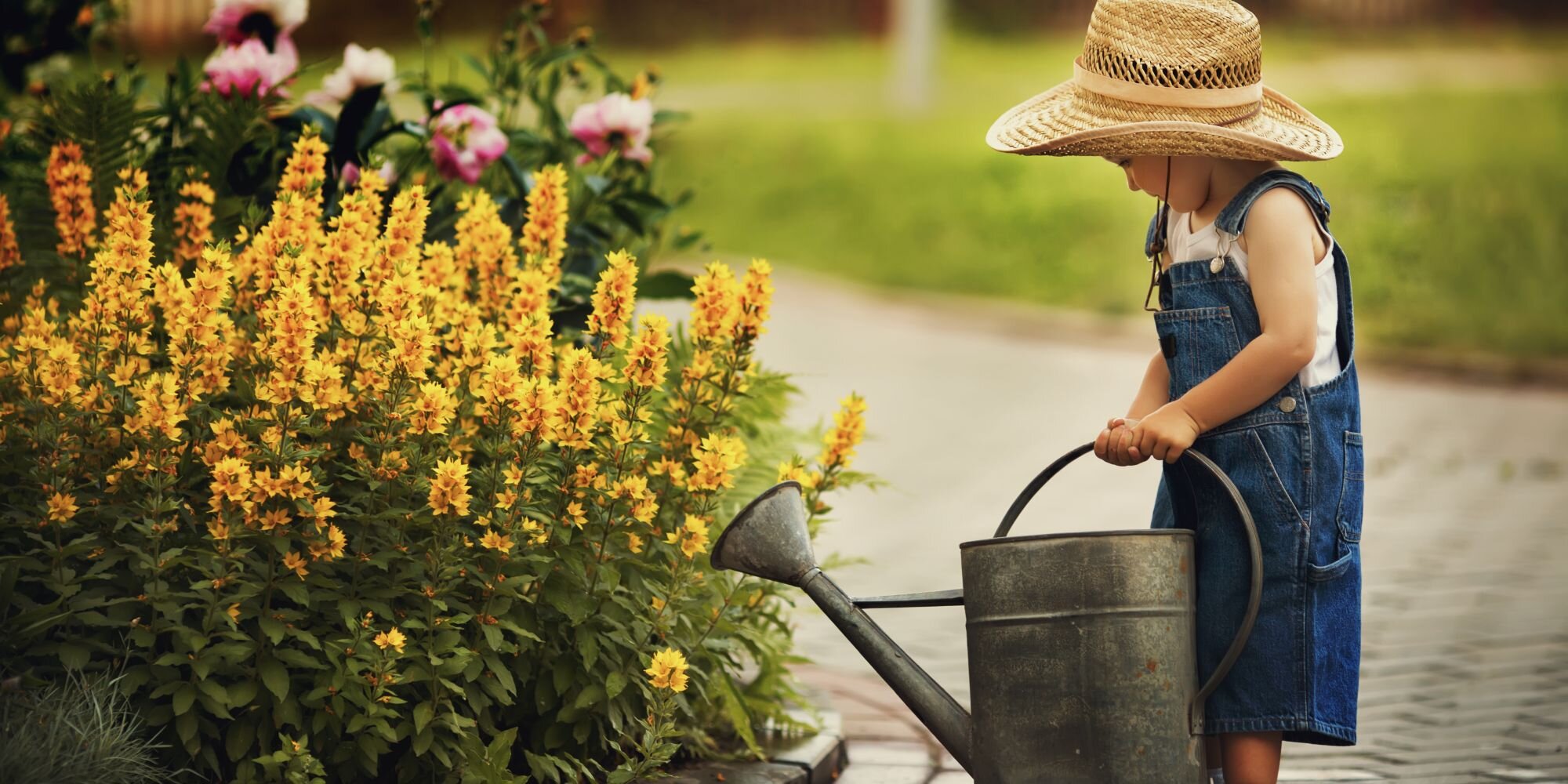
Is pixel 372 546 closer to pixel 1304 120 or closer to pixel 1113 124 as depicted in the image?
pixel 1113 124

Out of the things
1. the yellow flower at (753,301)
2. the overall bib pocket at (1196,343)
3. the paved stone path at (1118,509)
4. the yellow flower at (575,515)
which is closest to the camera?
the overall bib pocket at (1196,343)

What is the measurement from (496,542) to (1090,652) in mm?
961

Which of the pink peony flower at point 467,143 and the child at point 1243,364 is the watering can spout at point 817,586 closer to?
the child at point 1243,364

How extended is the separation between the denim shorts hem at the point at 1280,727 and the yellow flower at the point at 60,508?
5.84ft

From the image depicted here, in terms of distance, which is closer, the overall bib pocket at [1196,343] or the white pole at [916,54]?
the overall bib pocket at [1196,343]

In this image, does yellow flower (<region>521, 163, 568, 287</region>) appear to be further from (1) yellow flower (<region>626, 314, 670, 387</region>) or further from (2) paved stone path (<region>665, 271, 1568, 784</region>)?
(2) paved stone path (<region>665, 271, 1568, 784</region>)

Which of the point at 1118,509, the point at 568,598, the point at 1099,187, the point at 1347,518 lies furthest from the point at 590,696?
the point at 1099,187

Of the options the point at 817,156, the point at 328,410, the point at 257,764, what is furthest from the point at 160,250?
the point at 817,156

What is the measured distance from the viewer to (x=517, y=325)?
112 inches

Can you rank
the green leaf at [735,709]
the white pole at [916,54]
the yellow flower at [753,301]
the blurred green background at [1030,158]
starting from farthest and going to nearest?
the white pole at [916,54] → the blurred green background at [1030,158] → the green leaf at [735,709] → the yellow flower at [753,301]

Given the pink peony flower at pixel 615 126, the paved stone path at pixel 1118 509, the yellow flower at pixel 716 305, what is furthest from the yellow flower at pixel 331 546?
the pink peony flower at pixel 615 126

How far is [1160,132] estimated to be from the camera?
2498 millimetres

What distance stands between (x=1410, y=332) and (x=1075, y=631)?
346 inches

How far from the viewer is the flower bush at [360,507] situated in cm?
262
